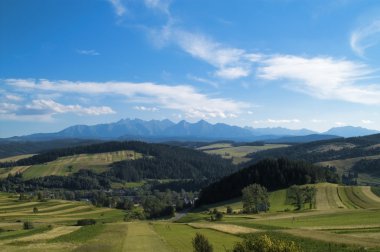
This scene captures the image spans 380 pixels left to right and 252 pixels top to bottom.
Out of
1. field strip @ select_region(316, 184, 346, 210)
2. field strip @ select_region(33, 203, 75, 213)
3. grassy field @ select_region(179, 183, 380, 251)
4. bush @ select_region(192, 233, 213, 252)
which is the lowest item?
field strip @ select_region(33, 203, 75, 213)

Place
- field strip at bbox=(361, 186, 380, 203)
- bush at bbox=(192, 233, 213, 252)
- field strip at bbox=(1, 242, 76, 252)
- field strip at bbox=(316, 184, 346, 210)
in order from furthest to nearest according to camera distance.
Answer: field strip at bbox=(361, 186, 380, 203)
field strip at bbox=(316, 184, 346, 210)
field strip at bbox=(1, 242, 76, 252)
bush at bbox=(192, 233, 213, 252)

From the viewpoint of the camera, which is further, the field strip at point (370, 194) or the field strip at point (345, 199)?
the field strip at point (370, 194)

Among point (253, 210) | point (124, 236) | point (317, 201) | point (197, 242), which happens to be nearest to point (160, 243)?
point (124, 236)

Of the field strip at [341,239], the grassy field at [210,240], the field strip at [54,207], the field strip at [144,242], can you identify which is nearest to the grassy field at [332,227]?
the field strip at [341,239]

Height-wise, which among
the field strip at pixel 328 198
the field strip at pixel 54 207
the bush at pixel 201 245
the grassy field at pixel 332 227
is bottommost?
the field strip at pixel 54 207

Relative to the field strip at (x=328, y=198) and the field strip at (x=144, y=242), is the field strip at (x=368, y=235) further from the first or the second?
the field strip at (x=328, y=198)

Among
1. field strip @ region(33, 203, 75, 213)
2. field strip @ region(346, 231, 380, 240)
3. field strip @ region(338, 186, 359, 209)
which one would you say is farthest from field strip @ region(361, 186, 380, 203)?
field strip @ region(33, 203, 75, 213)

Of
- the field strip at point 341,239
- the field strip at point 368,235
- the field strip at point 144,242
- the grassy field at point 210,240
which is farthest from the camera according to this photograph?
the field strip at point 144,242

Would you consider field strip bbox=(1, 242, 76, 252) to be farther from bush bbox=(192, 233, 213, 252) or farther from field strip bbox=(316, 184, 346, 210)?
field strip bbox=(316, 184, 346, 210)

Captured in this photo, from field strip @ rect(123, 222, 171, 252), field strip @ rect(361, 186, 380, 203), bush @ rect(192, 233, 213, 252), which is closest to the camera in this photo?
bush @ rect(192, 233, 213, 252)

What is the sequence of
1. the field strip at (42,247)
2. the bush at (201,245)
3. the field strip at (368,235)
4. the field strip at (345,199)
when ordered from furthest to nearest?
the field strip at (345,199)
the field strip at (42,247)
the field strip at (368,235)
the bush at (201,245)

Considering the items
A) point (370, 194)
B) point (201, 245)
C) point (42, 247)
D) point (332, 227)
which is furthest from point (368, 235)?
point (370, 194)

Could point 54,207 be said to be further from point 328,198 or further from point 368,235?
point 368,235

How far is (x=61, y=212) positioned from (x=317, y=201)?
99.2 m
